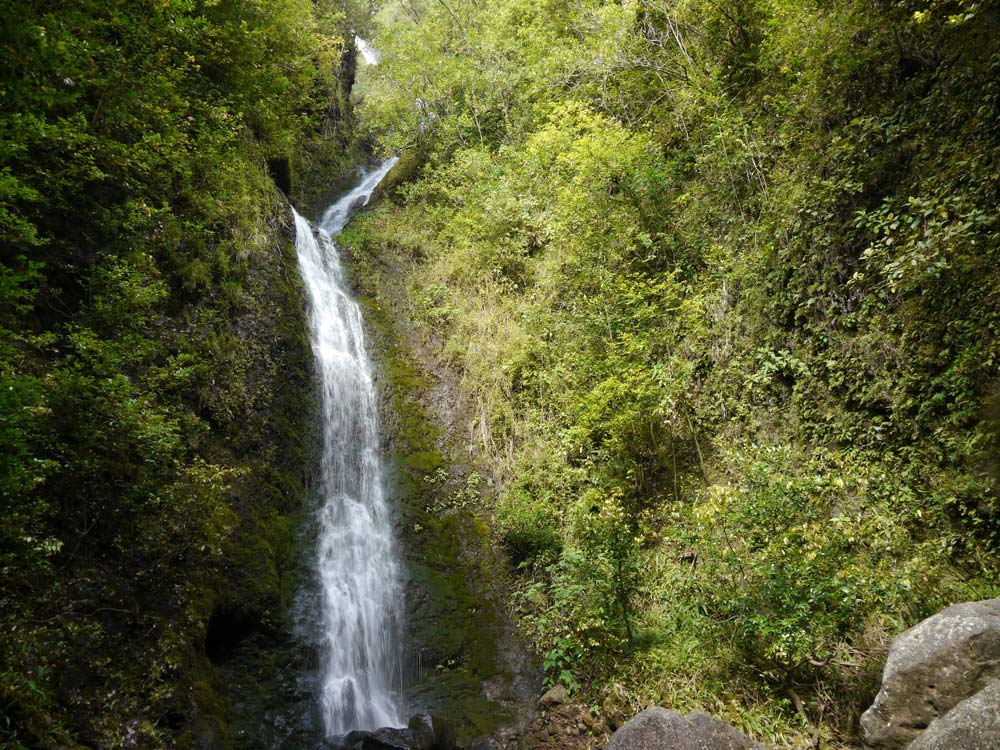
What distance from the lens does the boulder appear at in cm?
363

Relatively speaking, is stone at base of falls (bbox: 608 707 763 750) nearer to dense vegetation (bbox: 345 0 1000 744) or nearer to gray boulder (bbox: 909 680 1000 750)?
dense vegetation (bbox: 345 0 1000 744)

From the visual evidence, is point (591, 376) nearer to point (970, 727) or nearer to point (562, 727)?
point (562, 727)

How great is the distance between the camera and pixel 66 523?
4.94m

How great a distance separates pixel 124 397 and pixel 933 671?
714 centimetres

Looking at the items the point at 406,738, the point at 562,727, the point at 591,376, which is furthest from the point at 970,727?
the point at 591,376

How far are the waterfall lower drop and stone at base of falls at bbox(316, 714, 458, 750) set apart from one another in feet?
2.33

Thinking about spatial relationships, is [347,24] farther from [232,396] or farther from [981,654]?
[981,654]

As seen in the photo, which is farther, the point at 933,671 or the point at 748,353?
the point at 748,353

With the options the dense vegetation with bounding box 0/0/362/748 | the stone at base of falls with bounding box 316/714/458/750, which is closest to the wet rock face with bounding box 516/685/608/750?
the stone at base of falls with bounding box 316/714/458/750

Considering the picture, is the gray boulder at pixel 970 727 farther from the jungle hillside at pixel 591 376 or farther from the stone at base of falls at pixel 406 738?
the stone at base of falls at pixel 406 738

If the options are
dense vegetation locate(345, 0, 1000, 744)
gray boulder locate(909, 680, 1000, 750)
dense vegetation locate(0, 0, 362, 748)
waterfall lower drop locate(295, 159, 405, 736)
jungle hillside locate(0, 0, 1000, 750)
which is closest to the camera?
gray boulder locate(909, 680, 1000, 750)

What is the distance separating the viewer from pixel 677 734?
4.58m

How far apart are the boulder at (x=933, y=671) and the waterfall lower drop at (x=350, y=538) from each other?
601 cm

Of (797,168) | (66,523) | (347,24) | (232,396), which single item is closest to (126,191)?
(232,396)
